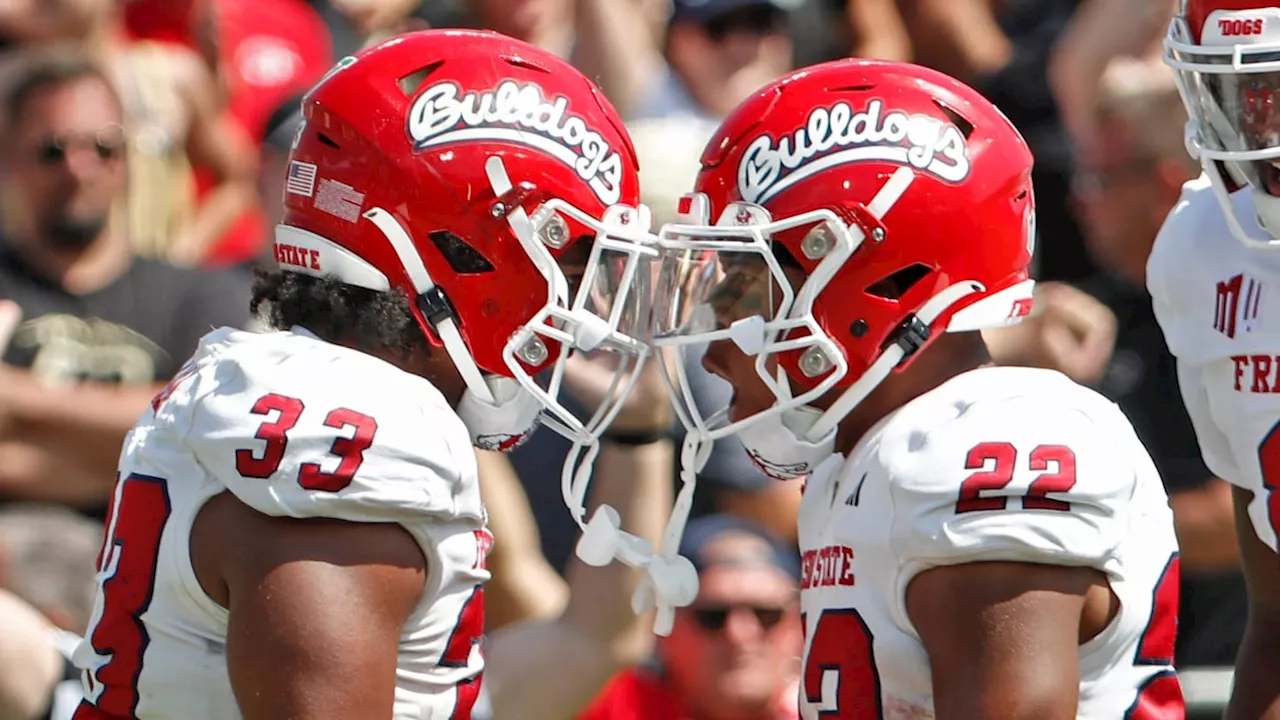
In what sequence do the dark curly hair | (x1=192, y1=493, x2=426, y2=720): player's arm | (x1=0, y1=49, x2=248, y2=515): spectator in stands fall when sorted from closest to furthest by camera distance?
(x1=192, y1=493, x2=426, y2=720): player's arm, the dark curly hair, (x1=0, y1=49, x2=248, y2=515): spectator in stands

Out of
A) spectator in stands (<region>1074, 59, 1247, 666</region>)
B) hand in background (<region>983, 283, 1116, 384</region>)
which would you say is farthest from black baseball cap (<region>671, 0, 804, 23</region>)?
hand in background (<region>983, 283, 1116, 384</region>)

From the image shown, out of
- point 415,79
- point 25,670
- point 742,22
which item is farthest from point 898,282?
point 742,22

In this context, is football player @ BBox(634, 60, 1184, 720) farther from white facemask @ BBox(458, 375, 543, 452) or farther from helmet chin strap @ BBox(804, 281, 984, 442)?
white facemask @ BBox(458, 375, 543, 452)

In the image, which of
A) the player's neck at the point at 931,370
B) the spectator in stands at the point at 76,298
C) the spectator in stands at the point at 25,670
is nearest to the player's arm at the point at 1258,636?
the player's neck at the point at 931,370

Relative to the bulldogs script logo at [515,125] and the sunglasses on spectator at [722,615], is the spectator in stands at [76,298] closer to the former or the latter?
the sunglasses on spectator at [722,615]

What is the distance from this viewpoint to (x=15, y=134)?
16.9ft

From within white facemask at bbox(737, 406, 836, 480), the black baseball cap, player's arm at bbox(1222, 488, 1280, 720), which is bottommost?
player's arm at bbox(1222, 488, 1280, 720)

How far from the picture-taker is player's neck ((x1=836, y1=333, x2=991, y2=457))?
9.58ft

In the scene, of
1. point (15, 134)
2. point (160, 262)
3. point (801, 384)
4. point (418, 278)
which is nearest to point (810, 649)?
point (801, 384)

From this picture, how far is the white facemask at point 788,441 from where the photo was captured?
2.95 meters

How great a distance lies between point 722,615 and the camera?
4344 mm

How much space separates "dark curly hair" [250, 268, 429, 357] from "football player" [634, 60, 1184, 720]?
40cm

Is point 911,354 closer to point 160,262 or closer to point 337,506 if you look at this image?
point 337,506

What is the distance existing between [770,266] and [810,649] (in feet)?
1.78
